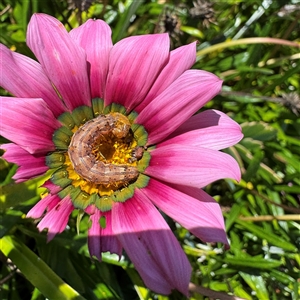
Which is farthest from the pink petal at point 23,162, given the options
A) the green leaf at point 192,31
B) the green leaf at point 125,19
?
the green leaf at point 192,31

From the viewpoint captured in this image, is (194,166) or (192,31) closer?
(194,166)

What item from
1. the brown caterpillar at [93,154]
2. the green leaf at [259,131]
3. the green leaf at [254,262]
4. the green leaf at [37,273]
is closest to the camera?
the brown caterpillar at [93,154]

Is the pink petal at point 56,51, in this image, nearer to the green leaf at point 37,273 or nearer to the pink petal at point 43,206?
the pink petal at point 43,206

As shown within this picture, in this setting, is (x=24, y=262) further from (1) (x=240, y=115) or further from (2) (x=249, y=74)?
(2) (x=249, y=74)

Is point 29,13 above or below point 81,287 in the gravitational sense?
above

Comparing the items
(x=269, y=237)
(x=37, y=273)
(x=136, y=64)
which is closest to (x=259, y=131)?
(x=269, y=237)

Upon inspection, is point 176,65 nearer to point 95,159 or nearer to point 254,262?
point 95,159

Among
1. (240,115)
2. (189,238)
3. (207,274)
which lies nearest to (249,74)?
(240,115)
